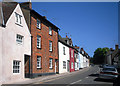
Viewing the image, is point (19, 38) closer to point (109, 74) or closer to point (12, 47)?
point (12, 47)

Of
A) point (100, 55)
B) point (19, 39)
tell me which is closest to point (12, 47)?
point (19, 39)

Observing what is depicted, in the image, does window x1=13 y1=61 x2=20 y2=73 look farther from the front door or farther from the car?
the car

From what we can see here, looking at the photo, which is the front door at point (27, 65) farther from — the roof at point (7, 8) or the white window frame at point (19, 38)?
the roof at point (7, 8)

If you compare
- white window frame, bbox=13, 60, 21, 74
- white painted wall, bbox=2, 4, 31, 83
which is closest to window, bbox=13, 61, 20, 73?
white window frame, bbox=13, 60, 21, 74

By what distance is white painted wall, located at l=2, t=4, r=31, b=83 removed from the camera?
16.0m

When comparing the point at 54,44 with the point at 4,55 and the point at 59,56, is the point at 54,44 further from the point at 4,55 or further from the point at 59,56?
the point at 4,55

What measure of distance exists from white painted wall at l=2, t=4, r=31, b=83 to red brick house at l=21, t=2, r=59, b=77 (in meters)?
1.66

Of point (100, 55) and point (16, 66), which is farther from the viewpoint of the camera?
point (100, 55)

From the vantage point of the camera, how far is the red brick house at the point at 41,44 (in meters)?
21.4

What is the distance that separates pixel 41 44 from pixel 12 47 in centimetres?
705

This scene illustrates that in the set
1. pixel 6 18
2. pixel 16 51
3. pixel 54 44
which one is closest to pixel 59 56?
pixel 54 44

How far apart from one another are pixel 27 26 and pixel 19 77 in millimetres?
6341

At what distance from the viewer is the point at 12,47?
17.3 metres

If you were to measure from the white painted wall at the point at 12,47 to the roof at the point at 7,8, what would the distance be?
1.01 ft
